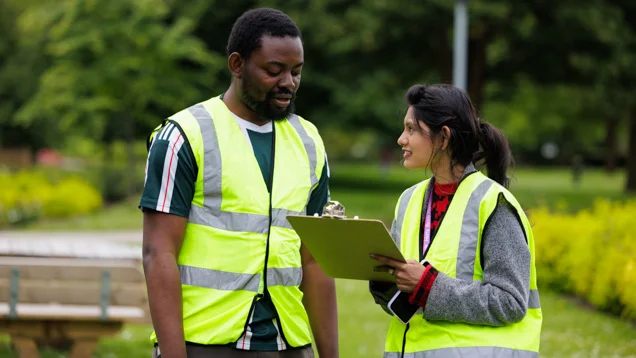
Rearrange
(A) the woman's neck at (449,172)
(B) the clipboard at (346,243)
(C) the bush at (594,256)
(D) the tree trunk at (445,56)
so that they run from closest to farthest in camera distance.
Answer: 1. (B) the clipboard at (346,243)
2. (A) the woman's neck at (449,172)
3. (C) the bush at (594,256)
4. (D) the tree trunk at (445,56)

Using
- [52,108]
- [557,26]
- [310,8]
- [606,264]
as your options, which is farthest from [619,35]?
[52,108]

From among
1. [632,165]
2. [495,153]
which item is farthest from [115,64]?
[495,153]

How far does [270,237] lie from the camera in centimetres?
338

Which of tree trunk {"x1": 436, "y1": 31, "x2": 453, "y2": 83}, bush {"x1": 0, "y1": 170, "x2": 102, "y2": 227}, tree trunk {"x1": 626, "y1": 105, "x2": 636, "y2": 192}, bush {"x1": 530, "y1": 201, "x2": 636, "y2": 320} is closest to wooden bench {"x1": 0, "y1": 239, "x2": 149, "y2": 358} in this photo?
bush {"x1": 530, "y1": 201, "x2": 636, "y2": 320}

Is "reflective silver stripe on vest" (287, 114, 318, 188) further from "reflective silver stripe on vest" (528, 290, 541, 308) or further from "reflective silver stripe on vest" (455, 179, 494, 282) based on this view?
"reflective silver stripe on vest" (528, 290, 541, 308)

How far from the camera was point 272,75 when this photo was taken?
3.38 m

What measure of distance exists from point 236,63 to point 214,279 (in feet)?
2.57

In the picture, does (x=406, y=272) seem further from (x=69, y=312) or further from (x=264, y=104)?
(x=69, y=312)

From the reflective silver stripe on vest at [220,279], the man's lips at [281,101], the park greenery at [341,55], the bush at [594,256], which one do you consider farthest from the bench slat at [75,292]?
the park greenery at [341,55]

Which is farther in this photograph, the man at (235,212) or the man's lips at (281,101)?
the man's lips at (281,101)

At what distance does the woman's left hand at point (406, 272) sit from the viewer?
328 cm

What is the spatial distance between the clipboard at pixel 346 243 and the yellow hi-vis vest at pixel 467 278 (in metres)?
0.19

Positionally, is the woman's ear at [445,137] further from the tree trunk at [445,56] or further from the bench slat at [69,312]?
the tree trunk at [445,56]

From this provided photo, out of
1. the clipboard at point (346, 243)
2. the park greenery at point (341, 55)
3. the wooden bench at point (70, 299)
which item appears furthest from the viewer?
the park greenery at point (341, 55)
